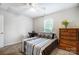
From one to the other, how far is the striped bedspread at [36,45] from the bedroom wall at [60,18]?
0.19 m

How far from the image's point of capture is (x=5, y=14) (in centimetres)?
138

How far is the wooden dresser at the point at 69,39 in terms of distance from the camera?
1393 mm

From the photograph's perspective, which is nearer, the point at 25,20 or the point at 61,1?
the point at 61,1

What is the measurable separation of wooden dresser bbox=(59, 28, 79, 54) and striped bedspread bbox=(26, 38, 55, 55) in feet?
0.61

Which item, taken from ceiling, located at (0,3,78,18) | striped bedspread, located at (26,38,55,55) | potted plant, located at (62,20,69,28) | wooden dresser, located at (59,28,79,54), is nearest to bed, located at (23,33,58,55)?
striped bedspread, located at (26,38,55,55)

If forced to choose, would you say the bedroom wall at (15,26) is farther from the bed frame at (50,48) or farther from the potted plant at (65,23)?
the potted plant at (65,23)

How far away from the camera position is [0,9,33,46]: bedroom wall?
1412 mm

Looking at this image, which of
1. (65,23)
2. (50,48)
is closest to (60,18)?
(65,23)

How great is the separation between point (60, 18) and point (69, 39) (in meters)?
0.37

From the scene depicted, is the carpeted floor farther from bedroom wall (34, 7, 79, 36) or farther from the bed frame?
bedroom wall (34, 7, 79, 36)
